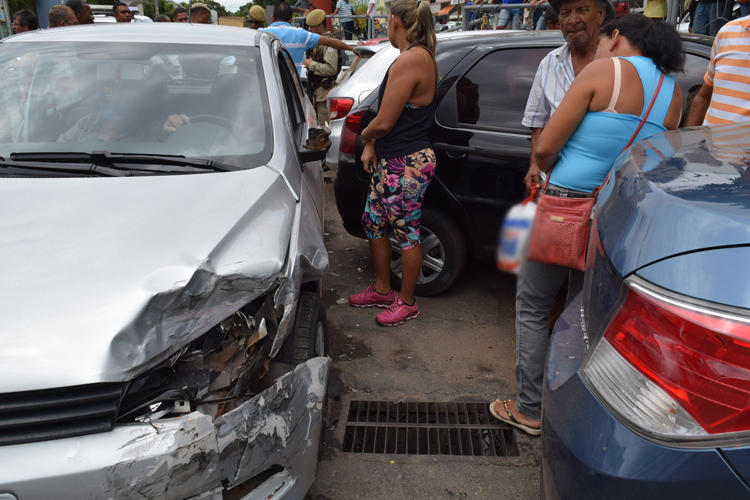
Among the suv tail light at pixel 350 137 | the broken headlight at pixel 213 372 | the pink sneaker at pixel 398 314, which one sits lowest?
the pink sneaker at pixel 398 314

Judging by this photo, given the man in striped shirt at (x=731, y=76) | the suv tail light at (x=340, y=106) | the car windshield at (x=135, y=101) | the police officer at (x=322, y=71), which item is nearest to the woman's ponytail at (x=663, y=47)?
the man in striped shirt at (x=731, y=76)

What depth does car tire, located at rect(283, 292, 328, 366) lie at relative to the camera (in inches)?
84.6

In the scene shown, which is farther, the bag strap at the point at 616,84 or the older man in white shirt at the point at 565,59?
the older man in white shirt at the point at 565,59

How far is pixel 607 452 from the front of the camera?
1.13 m

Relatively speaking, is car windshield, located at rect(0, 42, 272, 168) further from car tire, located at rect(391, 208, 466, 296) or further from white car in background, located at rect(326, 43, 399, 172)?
white car in background, located at rect(326, 43, 399, 172)

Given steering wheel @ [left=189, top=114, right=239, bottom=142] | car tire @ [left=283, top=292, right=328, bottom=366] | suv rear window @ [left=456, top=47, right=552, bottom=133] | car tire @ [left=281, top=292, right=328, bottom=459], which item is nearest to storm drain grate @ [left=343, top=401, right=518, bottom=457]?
car tire @ [left=281, top=292, right=328, bottom=459]

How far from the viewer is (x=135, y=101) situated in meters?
2.70

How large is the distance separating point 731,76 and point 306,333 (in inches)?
97.4

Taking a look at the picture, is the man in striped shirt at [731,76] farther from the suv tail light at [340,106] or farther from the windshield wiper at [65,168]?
the suv tail light at [340,106]

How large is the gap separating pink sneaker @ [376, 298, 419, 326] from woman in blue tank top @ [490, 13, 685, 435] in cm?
137

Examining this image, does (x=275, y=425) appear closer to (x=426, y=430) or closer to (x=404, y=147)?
(x=426, y=430)

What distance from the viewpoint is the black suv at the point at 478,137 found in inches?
133

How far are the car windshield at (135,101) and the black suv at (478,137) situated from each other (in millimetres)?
1195

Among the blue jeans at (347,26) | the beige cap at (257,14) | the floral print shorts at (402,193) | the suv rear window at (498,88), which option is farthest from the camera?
the blue jeans at (347,26)
